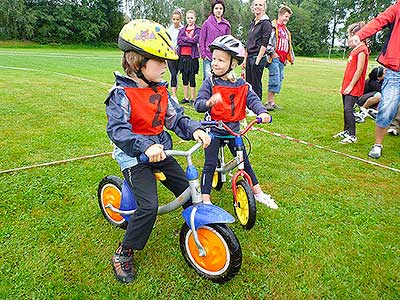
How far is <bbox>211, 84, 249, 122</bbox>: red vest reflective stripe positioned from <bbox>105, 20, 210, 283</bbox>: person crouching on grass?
2.93 feet

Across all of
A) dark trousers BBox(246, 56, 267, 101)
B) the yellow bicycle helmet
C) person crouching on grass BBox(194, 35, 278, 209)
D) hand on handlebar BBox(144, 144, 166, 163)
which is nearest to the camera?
hand on handlebar BBox(144, 144, 166, 163)

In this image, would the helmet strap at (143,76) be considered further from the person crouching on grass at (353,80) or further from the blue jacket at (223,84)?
the person crouching on grass at (353,80)

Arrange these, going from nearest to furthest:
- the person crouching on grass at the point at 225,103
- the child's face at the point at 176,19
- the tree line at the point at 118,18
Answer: the person crouching on grass at the point at 225,103, the child's face at the point at 176,19, the tree line at the point at 118,18

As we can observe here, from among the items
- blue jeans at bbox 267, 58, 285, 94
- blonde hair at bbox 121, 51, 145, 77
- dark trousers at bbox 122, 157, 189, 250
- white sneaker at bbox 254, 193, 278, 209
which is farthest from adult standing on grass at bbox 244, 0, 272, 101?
dark trousers at bbox 122, 157, 189, 250

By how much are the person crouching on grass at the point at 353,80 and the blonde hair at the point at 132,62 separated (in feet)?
13.5

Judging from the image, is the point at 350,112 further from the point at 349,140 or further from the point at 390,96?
the point at 390,96

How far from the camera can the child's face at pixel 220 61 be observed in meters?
3.49

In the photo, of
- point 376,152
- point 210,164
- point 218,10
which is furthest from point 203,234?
point 218,10

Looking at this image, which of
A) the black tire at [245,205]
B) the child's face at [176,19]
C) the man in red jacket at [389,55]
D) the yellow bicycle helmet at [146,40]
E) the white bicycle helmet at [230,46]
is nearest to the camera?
the yellow bicycle helmet at [146,40]

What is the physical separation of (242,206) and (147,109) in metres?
1.35

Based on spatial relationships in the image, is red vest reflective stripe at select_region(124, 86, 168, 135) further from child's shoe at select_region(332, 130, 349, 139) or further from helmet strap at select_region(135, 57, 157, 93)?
child's shoe at select_region(332, 130, 349, 139)

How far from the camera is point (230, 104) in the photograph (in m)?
3.71

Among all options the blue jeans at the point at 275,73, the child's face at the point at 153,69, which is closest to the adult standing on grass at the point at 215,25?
the blue jeans at the point at 275,73

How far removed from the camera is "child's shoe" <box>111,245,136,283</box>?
264 centimetres
